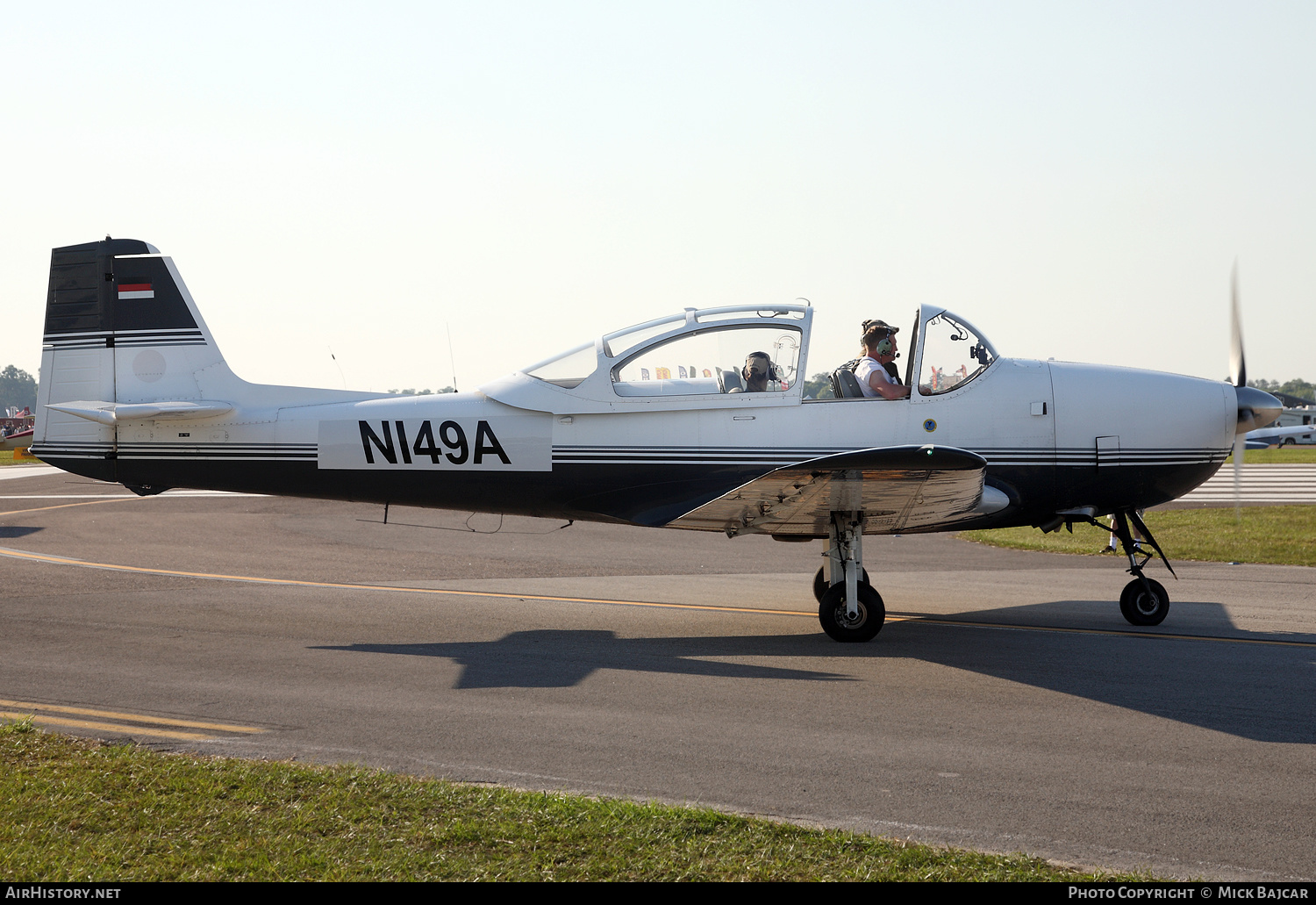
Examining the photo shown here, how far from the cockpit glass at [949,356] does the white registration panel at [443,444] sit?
3445 mm

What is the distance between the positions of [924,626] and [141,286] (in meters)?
8.26

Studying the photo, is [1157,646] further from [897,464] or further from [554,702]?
[554,702]

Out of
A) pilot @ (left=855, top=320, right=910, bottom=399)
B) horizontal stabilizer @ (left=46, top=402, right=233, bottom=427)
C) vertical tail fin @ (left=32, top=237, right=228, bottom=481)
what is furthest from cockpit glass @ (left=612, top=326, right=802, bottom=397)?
vertical tail fin @ (left=32, top=237, right=228, bottom=481)

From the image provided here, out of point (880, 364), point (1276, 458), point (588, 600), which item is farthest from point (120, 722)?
point (1276, 458)

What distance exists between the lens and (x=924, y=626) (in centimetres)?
956

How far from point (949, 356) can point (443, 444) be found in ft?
15.3

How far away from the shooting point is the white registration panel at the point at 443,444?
30.4 feet

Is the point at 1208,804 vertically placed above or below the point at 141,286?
below

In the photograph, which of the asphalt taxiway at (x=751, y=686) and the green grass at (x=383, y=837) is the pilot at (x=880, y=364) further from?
the green grass at (x=383, y=837)

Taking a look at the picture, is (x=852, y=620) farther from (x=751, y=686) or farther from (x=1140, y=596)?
(x=1140, y=596)

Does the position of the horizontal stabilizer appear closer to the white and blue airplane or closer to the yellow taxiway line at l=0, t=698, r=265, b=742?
the white and blue airplane

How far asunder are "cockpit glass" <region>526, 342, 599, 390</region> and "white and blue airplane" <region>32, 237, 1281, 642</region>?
0.02 m

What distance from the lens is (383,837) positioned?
4.21m
